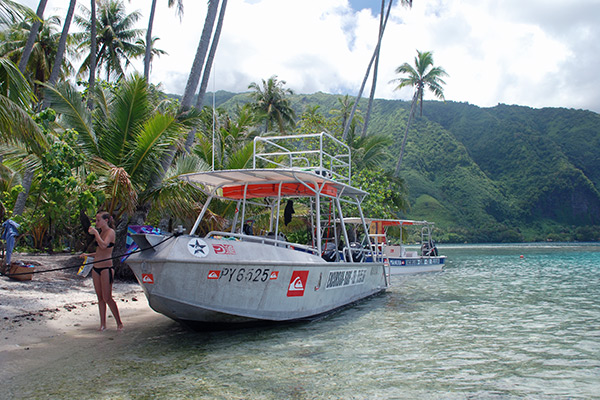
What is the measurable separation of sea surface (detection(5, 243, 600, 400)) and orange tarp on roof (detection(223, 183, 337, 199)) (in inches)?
95.5

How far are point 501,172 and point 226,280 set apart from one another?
353 feet

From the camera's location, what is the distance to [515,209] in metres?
92.6

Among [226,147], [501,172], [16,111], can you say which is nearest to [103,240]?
[16,111]

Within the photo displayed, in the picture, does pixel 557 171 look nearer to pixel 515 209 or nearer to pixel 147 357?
pixel 515 209

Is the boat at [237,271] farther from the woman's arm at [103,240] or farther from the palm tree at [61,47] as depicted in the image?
the palm tree at [61,47]

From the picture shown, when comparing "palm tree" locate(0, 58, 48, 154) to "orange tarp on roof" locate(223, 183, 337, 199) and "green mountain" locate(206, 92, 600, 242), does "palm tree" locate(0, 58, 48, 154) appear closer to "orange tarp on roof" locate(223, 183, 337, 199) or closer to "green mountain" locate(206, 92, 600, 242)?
"orange tarp on roof" locate(223, 183, 337, 199)

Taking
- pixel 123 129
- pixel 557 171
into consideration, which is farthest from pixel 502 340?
pixel 557 171

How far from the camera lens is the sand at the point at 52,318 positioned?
5.82 m

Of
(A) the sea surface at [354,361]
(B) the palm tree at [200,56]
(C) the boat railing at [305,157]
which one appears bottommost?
(A) the sea surface at [354,361]

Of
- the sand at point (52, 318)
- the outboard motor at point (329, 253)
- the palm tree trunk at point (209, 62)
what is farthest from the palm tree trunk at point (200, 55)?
the outboard motor at point (329, 253)

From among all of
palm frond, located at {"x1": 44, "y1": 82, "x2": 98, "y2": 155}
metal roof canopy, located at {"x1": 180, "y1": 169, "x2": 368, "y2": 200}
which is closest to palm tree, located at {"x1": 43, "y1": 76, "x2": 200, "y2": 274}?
palm frond, located at {"x1": 44, "y1": 82, "x2": 98, "y2": 155}

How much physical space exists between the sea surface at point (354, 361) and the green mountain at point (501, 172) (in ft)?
243

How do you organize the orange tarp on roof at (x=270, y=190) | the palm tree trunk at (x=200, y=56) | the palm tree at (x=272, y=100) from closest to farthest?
the orange tarp on roof at (x=270, y=190) < the palm tree trunk at (x=200, y=56) < the palm tree at (x=272, y=100)

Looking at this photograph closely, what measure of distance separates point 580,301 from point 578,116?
406 feet
